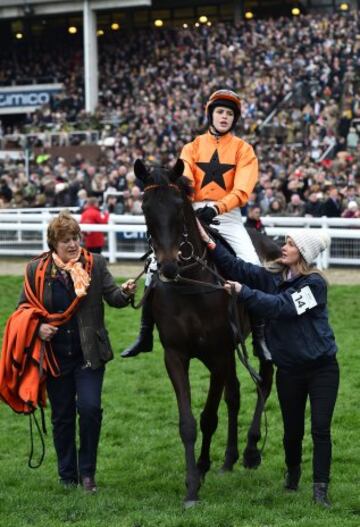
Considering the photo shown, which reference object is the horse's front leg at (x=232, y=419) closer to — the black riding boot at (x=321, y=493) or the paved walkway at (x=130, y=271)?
the black riding boot at (x=321, y=493)

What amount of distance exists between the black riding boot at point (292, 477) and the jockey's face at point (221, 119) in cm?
232

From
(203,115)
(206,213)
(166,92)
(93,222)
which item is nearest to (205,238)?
(206,213)

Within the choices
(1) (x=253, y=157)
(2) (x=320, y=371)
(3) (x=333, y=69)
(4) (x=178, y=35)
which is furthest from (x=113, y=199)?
(4) (x=178, y=35)

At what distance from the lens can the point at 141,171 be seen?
5980 millimetres

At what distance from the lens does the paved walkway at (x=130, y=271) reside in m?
15.0

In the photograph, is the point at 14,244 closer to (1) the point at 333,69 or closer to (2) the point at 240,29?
(1) the point at 333,69

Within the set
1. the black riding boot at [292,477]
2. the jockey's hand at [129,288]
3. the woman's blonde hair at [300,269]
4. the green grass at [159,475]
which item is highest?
the woman's blonde hair at [300,269]

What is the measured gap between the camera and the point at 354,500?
5945mm

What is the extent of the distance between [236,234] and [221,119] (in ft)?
2.65

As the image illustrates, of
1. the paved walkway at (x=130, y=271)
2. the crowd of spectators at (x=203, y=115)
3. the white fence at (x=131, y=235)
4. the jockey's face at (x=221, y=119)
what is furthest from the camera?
the crowd of spectators at (x=203, y=115)

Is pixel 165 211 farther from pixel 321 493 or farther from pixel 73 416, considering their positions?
pixel 321 493

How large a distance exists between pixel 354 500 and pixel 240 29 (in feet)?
100

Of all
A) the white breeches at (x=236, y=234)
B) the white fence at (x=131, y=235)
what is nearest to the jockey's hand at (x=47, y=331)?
the white breeches at (x=236, y=234)

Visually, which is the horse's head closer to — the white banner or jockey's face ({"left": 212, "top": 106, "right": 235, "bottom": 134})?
jockey's face ({"left": 212, "top": 106, "right": 235, "bottom": 134})
